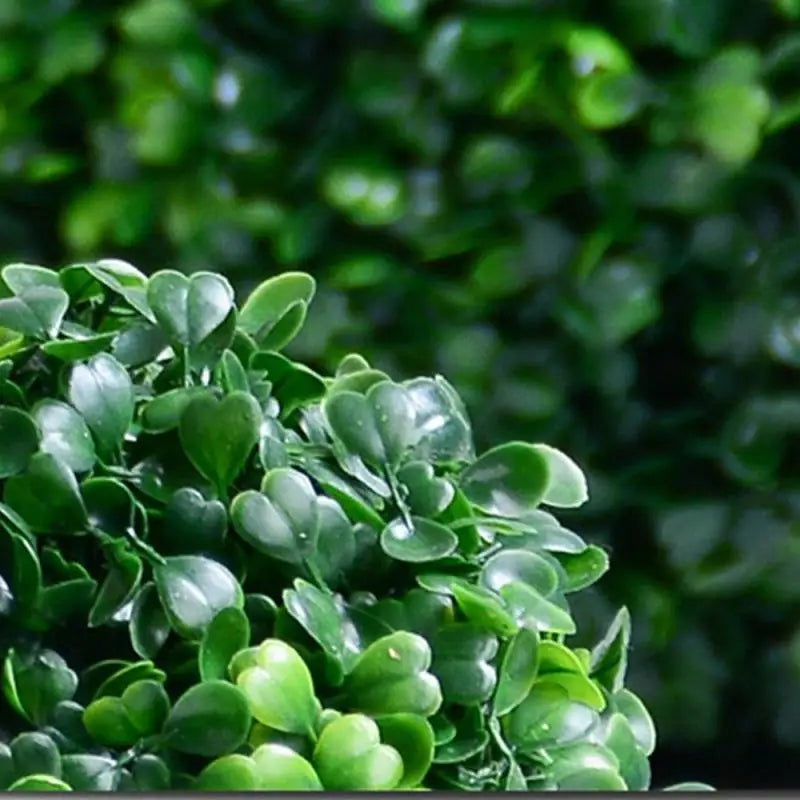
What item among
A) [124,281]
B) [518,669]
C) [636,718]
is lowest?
[636,718]

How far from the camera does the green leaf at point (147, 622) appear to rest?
2.42ft

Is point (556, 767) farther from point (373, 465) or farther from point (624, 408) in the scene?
point (624, 408)

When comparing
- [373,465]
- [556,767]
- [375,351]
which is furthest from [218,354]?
[375,351]

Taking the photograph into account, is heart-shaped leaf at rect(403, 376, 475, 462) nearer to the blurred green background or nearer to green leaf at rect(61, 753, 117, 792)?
green leaf at rect(61, 753, 117, 792)

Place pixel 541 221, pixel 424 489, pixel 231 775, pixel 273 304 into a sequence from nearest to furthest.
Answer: pixel 231 775 → pixel 424 489 → pixel 273 304 → pixel 541 221

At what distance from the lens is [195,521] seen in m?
0.76

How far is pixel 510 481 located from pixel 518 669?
0.12 metres

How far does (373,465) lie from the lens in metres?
0.79

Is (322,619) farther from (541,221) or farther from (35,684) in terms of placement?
(541,221)

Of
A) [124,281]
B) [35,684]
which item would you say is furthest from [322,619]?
[124,281]

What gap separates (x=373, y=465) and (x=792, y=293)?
713 millimetres

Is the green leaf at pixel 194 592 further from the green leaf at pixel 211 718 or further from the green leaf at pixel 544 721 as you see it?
the green leaf at pixel 544 721

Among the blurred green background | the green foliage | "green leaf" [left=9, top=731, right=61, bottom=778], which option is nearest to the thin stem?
the green foliage

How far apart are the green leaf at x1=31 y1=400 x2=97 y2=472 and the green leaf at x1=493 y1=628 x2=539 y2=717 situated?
23cm
